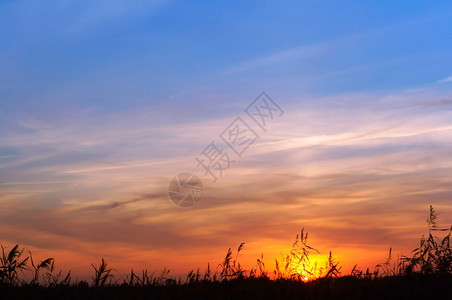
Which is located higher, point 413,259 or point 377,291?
point 413,259

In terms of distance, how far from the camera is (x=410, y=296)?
7.96m

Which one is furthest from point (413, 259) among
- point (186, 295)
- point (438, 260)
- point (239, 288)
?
point (186, 295)

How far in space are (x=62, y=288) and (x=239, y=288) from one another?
2.74 metres

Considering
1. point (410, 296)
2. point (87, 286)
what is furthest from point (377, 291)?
point (87, 286)

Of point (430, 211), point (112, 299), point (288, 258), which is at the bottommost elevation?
point (112, 299)

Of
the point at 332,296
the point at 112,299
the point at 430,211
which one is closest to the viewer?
the point at 112,299

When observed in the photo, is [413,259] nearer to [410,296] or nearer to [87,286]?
[410,296]

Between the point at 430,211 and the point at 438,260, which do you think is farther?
the point at 430,211

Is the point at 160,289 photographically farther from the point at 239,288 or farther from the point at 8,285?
the point at 8,285

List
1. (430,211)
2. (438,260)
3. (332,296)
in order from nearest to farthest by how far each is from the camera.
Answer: (332,296)
(438,260)
(430,211)

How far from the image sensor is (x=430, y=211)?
1009 cm

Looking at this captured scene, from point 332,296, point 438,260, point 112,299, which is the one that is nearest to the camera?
point 112,299

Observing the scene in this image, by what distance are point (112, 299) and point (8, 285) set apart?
191 centimetres

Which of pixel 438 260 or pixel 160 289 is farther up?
pixel 438 260
